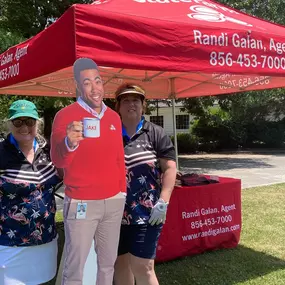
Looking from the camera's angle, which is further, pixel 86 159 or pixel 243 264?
pixel 243 264

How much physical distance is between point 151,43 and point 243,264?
287cm

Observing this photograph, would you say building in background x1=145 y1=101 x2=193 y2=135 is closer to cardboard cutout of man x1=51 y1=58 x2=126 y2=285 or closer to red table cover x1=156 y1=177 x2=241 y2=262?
red table cover x1=156 y1=177 x2=241 y2=262

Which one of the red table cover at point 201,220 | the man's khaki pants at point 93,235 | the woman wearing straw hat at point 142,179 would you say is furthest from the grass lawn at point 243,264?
the man's khaki pants at point 93,235

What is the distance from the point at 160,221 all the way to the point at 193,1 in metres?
2.35

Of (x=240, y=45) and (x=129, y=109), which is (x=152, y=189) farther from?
(x=240, y=45)

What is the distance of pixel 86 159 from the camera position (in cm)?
173

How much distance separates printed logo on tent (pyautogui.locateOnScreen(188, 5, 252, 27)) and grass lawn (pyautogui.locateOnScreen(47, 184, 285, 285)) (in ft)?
8.39

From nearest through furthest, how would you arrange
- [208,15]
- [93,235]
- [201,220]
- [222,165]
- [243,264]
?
[93,235]
[208,15]
[243,264]
[201,220]
[222,165]

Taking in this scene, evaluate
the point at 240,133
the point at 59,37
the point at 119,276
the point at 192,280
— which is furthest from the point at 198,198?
the point at 240,133

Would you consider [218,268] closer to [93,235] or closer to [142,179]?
[142,179]

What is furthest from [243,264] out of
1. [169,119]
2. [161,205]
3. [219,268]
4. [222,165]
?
[169,119]

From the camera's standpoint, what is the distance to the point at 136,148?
2.32m

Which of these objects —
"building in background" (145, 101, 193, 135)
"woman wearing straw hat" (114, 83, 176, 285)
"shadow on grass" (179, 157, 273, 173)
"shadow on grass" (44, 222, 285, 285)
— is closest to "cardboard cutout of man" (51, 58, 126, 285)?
"woman wearing straw hat" (114, 83, 176, 285)

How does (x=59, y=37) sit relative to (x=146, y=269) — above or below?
above
